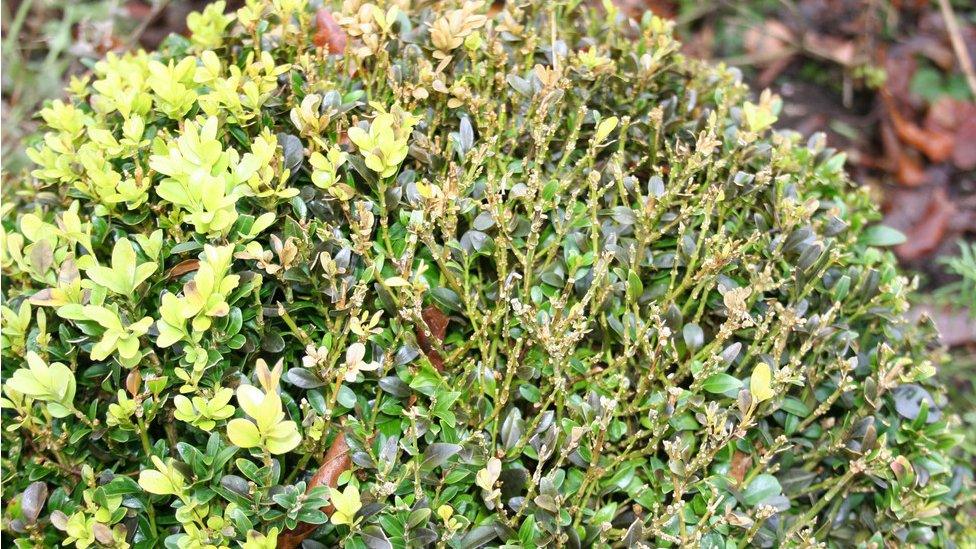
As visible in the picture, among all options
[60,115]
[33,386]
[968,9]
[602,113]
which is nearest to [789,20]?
[968,9]

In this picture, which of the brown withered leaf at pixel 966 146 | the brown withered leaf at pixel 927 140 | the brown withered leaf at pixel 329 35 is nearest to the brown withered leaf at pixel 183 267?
the brown withered leaf at pixel 329 35

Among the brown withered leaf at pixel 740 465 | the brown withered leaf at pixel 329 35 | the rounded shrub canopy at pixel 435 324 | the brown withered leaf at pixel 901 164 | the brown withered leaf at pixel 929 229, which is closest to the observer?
the rounded shrub canopy at pixel 435 324

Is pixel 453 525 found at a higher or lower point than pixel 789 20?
higher

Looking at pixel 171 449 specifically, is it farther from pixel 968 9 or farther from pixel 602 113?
pixel 968 9

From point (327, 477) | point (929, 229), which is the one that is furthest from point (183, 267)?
point (929, 229)

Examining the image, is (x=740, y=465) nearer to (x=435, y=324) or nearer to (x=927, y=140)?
(x=435, y=324)

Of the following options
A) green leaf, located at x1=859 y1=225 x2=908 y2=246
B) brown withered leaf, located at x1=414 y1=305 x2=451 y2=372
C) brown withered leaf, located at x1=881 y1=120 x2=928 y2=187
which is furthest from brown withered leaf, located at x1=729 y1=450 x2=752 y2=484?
brown withered leaf, located at x1=881 y1=120 x2=928 y2=187

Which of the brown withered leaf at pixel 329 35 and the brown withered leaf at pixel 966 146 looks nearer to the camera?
the brown withered leaf at pixel 329 35

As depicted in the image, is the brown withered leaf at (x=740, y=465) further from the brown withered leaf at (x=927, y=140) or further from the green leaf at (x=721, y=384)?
the brown withered leaf at (x=927, y=140)
